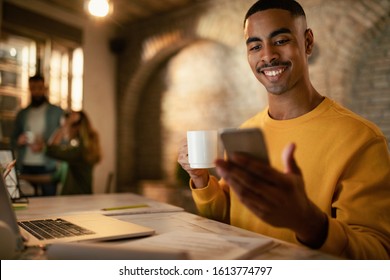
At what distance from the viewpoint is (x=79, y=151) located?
189 cm

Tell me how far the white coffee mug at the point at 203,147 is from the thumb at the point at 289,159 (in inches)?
10.3

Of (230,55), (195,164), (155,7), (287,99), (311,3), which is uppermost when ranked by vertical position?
(155,7)

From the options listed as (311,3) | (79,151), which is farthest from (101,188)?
(311,3)

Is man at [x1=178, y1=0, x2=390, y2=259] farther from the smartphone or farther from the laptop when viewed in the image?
the laptop

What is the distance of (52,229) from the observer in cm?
64

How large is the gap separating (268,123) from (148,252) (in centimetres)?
51

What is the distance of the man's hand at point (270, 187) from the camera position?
0.42 m

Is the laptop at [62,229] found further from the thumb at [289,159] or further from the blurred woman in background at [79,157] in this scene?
the blurred woman in background at [79,157]

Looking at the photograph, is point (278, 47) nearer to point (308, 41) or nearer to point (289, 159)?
point (308, 41)

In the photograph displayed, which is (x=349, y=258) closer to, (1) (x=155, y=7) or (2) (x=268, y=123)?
(2) (x=268, y=123)

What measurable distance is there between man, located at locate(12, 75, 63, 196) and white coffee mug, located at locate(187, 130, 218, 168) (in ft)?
6.32

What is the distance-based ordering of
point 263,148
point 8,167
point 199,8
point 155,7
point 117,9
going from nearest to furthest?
point 263,148 < point 8,167 < point 199,8 < point 155,7 < point 117,9

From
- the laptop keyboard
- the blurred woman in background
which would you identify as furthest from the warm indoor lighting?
the laptop keyboard

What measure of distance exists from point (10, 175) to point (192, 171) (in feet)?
2.11
